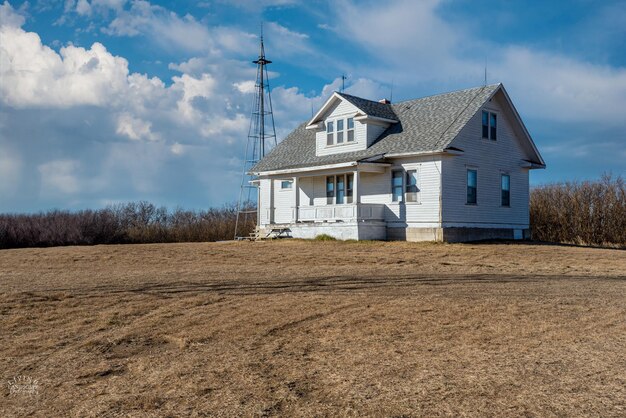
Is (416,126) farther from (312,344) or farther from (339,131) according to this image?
(312,344)

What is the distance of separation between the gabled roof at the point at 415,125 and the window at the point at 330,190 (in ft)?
3.85

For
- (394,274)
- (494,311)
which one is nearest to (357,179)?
(394,274)

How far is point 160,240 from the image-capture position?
41.6m

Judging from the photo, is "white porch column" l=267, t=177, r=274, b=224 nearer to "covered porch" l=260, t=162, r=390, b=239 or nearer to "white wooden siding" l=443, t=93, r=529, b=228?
"covered porch" l=260, t=162, r=390, b=239

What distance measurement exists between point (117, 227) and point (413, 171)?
21057 millimetres

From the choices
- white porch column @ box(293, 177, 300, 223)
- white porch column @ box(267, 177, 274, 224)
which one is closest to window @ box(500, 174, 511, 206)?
white porch column @ box(293, 177, 300, 223)

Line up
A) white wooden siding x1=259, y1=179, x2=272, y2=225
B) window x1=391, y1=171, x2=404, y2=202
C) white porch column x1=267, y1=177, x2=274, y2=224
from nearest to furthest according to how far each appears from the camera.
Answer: window x1=391, y1=171, x2=404, y2=202, white porch column x1=267, y1=177, x2=274, y2=224, white wooden siding x1=259, y1=179, x2=272, y2=225

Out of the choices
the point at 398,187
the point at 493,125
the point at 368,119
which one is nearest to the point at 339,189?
the point at 368,119

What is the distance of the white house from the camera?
28531 mm

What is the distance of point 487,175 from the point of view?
3056cm

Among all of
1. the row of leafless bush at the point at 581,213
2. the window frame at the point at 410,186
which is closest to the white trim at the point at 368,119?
the window frame at the point at 410,186

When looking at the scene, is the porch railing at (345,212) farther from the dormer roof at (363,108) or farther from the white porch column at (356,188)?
the dormer roof at (363,108)

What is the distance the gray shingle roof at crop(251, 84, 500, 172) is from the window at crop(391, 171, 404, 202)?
1096 millimetres

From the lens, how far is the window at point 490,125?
3042 centimetres
